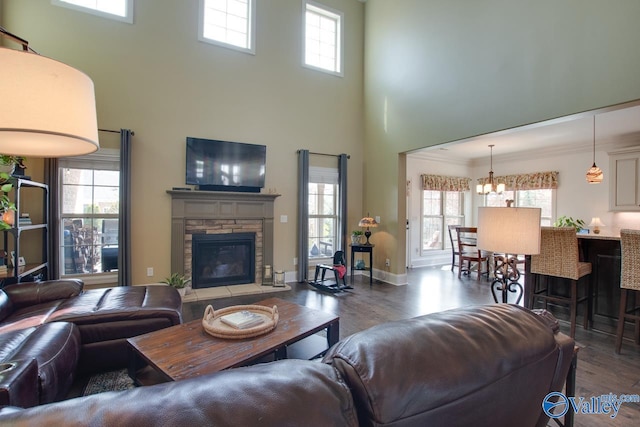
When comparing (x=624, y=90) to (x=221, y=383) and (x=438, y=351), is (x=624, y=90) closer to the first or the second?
(x=438, y=351)

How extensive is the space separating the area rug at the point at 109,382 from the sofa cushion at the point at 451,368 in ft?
7.09

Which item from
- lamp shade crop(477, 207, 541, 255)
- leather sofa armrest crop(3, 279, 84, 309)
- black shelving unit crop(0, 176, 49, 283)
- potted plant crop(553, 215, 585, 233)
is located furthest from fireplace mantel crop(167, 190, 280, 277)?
potted plant crop(553, 215, 585, 233)

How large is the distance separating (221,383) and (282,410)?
0.13 metres

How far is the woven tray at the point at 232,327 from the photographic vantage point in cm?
195

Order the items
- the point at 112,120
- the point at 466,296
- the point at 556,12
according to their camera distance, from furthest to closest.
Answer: the point at 466,296, the point at 112,120, the point at 556,12

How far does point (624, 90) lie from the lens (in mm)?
2738

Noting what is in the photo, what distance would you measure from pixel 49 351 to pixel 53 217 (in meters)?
3.02

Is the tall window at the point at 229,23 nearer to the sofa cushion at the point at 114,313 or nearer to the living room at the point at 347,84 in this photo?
the living room at the point at 347,84

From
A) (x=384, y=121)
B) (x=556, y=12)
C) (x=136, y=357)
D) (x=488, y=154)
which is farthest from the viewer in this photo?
(x=488, y=154)

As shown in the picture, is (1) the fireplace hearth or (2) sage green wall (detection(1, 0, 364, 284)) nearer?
(2) sage green wall (detection(1, 0, 364, 284))

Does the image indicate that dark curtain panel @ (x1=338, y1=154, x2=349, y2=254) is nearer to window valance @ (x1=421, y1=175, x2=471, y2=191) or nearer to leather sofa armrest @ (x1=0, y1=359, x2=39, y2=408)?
window valance @ (x1=421, y1=175, x2=471, y2=191)

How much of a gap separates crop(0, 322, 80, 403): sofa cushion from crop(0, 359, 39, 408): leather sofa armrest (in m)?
0.32

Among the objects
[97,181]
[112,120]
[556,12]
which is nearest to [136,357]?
[97,181]

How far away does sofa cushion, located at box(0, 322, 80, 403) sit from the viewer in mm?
1593
